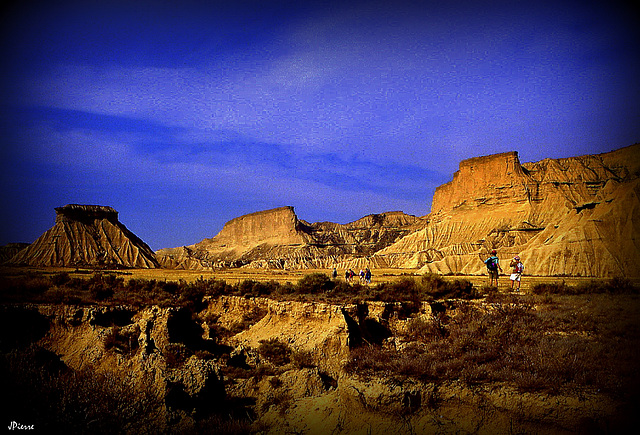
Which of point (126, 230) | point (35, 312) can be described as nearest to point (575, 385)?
point (35, 312)

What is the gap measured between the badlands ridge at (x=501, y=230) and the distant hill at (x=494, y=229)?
140mm

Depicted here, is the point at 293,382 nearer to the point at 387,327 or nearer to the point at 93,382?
the point at 93,382

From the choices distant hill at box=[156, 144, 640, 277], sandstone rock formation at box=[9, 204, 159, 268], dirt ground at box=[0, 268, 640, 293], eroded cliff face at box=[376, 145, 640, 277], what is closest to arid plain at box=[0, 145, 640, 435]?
dirt ground at box=[0, 268, 640, 293]

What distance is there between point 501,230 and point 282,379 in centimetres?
6649

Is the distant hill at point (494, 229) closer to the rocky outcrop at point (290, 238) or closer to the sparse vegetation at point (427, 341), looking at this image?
the rocky outcrop at point (290, 238)

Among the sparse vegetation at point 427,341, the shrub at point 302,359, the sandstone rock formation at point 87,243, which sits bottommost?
the shrub at point 302,359

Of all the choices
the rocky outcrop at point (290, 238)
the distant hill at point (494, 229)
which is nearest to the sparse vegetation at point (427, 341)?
the distant hill at point (494, 229)

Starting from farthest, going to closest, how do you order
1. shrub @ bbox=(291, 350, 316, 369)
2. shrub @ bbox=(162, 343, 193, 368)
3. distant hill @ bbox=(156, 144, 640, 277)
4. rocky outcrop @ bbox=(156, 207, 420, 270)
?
1. rocky outcrop @ bbox=(156, 207, 420, 270)
2. distant hill @ bbox=(156, 144, 640, 277)
3. shrub @ bbox=(291, 350, 316, 369)
4. shrub @ bbox=(162, 343, 193, 368)

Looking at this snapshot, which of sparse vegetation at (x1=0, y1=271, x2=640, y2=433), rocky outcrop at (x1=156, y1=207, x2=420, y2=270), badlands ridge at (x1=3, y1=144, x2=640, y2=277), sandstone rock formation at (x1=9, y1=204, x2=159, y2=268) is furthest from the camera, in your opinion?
rocky outcrop at (x1=156, y1=207, x2=420, y2=270)

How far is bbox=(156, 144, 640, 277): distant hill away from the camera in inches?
1334

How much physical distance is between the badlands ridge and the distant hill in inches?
5.5

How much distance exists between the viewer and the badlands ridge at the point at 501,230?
1329 inches

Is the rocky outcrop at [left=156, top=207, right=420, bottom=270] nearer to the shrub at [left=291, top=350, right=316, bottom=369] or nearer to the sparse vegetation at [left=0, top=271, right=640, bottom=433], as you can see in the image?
the sparse vegetation at [left=0, top=271, right=640, bottom=433]

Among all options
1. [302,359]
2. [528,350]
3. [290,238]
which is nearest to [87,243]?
[290,238]
